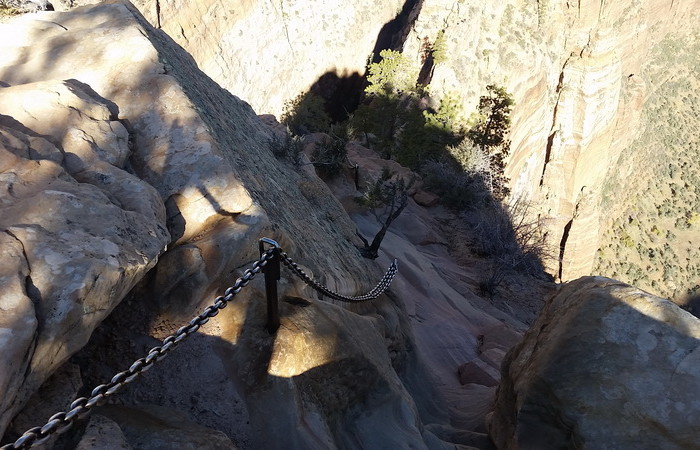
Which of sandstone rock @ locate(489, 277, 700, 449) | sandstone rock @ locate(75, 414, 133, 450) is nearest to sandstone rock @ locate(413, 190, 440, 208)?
sandstone rock @ locate(489, 277, 700, 449)

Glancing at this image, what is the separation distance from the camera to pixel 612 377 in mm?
2910

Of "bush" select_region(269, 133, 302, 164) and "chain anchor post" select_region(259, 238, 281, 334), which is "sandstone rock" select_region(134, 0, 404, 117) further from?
"chain anchor post" select_region(259, 238, 281, 334)

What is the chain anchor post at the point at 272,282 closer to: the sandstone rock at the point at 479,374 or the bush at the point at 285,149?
the sandstone rock at the point at 479,374

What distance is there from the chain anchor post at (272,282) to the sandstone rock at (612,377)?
1972mm

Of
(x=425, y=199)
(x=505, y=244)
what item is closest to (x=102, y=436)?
(x=505, y=244)

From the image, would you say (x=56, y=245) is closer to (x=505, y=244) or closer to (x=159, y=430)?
(x=159, y=430)

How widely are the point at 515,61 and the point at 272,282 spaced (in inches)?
848

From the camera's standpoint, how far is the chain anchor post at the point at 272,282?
279 centimetres

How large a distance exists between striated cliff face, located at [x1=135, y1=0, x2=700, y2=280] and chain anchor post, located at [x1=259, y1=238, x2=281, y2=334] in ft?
66.0

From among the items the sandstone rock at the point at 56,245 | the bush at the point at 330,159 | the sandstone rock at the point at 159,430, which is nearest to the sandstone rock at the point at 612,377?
the sandstone rock at the point at 159,430

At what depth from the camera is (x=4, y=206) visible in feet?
7.84

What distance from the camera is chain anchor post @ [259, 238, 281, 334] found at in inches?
110

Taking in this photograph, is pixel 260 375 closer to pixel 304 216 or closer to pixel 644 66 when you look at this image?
pixel 304 216

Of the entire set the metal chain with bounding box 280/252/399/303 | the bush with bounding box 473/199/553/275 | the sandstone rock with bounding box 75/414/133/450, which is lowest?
the sandstone rock with bounding box 75/414/133/450
